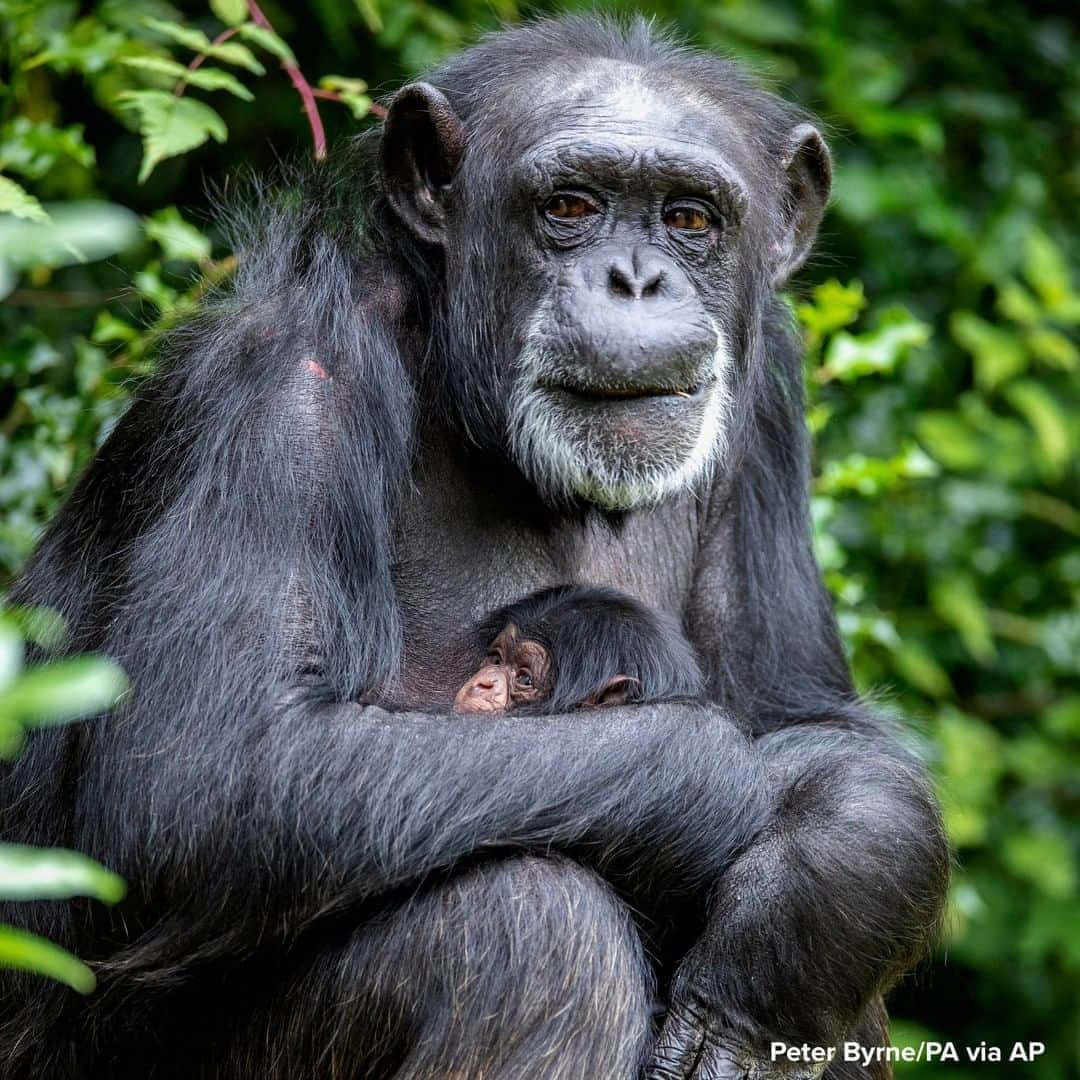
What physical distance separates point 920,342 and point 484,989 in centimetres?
410

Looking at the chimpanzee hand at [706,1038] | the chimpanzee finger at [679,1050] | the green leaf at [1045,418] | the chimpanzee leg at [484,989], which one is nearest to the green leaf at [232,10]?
the chimpanzee leg at [484,989]

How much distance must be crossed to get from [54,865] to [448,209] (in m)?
3.67

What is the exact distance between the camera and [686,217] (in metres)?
5.20

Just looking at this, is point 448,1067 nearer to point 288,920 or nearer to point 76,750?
point 288,920

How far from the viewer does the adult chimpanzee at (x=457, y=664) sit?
14.5ft

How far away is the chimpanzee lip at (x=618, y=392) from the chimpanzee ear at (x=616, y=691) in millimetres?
785

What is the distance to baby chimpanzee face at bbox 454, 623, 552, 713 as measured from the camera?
5.11m

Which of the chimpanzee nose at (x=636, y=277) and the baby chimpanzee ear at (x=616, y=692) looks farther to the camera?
the baby chimpanzee ear at (x=616, y=692)

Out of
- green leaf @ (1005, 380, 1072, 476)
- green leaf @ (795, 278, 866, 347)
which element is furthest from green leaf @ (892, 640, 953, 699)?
green leaf @ (795, 278, 866, 347)

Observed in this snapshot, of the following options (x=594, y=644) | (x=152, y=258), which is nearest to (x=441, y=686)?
(x=594, y=644)

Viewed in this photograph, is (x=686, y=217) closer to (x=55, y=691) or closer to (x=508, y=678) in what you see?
(x=508, y=678)

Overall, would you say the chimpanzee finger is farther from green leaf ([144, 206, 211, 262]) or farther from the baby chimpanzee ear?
green leaf ([144, 206, 211, 262])

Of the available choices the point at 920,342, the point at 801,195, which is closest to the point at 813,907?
the point at 801,195

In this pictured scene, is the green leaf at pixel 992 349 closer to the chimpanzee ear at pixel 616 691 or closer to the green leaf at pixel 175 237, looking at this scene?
the green leaf at pixel 175 237
